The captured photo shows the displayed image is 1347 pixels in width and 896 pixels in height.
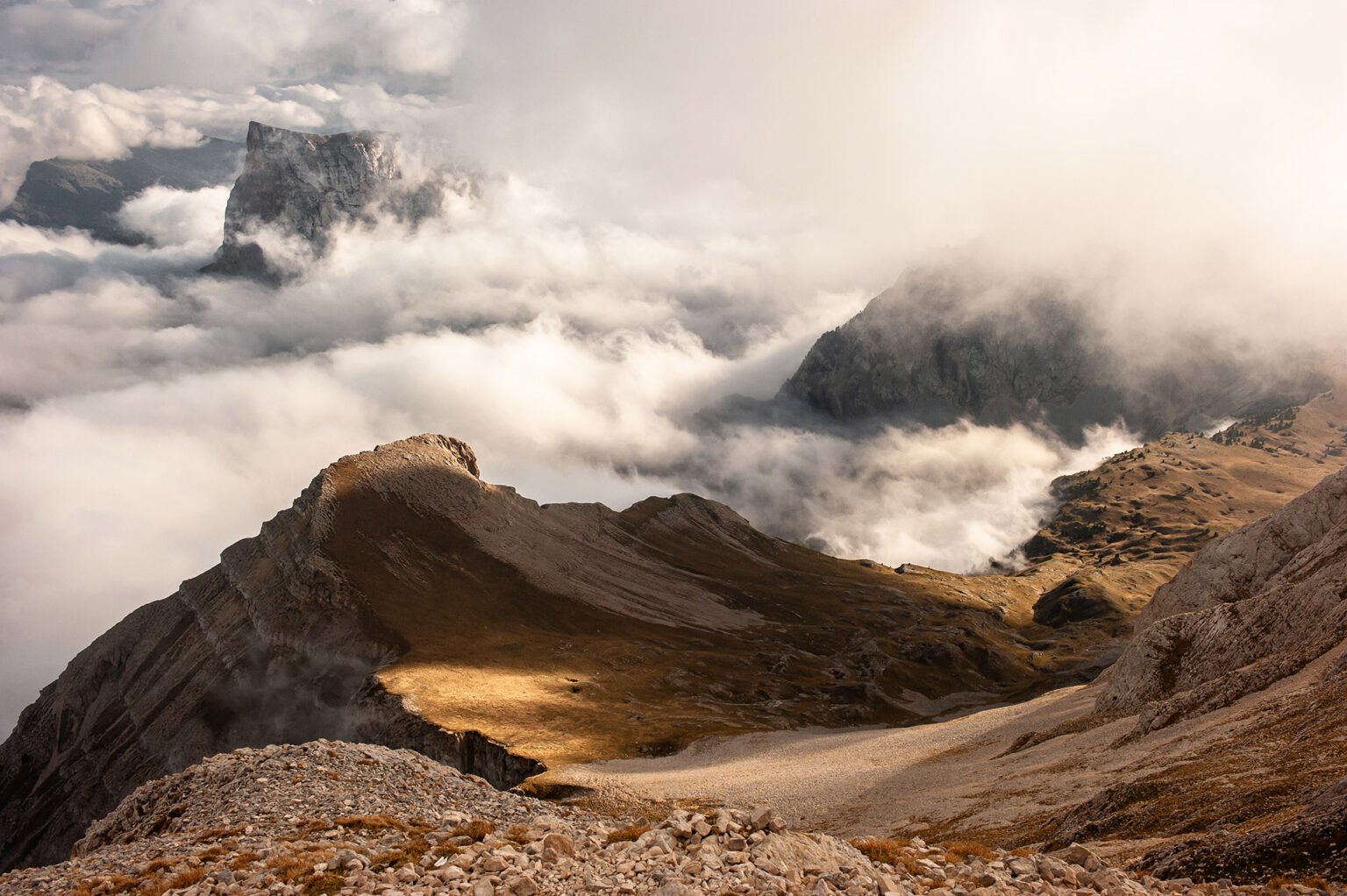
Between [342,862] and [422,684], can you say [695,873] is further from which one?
[422,684]

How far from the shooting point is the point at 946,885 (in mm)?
29688

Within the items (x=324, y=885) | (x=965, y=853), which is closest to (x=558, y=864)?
(x=324, y=885)

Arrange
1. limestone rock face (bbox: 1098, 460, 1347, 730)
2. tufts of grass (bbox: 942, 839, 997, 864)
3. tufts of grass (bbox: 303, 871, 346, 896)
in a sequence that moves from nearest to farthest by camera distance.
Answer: tufts of grass (bbox: 303, 871, 346, 896) < tufts of grass (bbox: 942, 839, 997, 864) < limestone rock face (bbox: 1098, 460, 1347, 730)

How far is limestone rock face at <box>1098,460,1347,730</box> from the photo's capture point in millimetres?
75500

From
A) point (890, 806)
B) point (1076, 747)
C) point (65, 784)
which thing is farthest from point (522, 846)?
point (65, 784)

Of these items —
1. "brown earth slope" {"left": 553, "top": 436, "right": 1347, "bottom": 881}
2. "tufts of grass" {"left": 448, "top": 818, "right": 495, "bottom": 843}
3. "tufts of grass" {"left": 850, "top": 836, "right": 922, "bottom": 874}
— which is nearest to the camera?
"tufts of grass" {"left": 850, "top": 836, "right": 922, "bottom": 874}

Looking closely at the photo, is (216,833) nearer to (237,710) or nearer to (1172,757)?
(1172,757)

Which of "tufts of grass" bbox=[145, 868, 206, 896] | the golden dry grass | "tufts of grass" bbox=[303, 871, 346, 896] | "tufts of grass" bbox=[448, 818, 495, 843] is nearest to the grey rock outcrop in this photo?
"tufts of grass" bbox=[145, 868, 206, 896]

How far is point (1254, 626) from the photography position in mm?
86125

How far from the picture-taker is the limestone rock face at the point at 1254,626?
75500 mm

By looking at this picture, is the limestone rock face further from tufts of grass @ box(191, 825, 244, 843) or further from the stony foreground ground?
tufts of grass @ box(191, 825, 244, 843)

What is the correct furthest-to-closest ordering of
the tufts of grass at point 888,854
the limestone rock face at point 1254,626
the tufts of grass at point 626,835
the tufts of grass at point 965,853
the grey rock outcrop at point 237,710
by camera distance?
1. the grey rock outcrop at point 237,710
2. the limestone rock face at point 1254,626
3. the tufts of grass at point 965,853
4. the tufts of grass at point 626,835
5. the tufts of grass at point 888,854

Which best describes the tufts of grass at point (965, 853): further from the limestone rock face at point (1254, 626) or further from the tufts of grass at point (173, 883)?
the limestone rock face at point (1254, 626)

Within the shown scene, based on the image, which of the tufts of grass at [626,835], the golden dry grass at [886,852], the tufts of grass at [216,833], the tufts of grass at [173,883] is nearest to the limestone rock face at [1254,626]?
the golden dry grass at [886,852]
